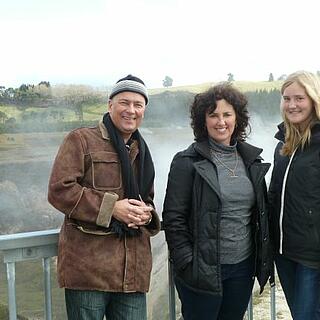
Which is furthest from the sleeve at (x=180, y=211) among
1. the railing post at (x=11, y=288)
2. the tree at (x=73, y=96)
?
the tree at (x=73, y=96)

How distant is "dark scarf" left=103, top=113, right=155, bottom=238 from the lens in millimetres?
1837

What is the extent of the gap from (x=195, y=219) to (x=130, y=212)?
0.30 metres

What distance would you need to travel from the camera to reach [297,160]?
2068 millimetres

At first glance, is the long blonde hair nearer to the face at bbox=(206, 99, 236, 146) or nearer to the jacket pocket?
the face at bbox=(206, 99, 236, 146)

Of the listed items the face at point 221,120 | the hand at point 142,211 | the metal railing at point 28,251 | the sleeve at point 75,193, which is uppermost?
the face at point 221,120

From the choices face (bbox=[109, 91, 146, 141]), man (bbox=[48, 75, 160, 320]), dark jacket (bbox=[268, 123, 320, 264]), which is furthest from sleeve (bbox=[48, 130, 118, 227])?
dark jacket (bbox=[268, 123, 320, 264])

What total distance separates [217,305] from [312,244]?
486 mm

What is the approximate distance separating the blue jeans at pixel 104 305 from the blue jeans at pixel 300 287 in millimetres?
689

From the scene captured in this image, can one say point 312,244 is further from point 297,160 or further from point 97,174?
point 97,174

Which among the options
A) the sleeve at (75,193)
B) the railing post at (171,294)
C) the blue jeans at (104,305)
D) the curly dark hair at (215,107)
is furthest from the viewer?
the railing post at (171,294)

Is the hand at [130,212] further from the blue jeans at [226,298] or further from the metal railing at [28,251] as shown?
the blue jeans at [226,298]

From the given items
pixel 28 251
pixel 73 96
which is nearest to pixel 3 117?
pixel 73 96

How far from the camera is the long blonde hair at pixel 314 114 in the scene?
6.81 feet

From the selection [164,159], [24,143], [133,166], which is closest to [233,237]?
[133,166]
